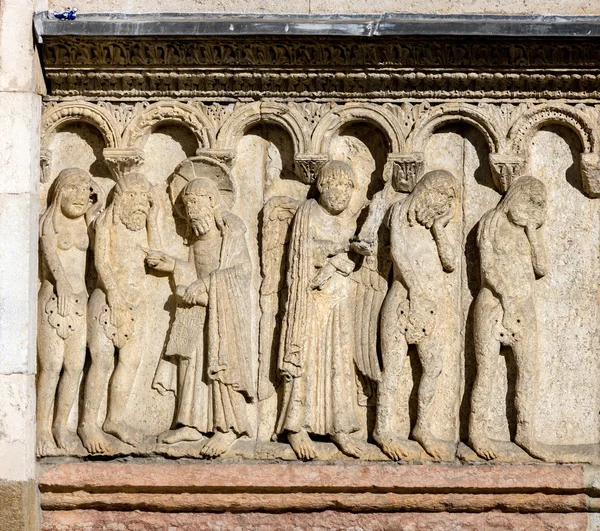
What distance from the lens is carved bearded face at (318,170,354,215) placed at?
767 centimetres

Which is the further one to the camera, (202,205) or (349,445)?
(202,205)

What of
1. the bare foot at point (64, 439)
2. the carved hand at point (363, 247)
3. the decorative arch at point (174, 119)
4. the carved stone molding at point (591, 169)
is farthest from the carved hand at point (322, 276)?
the bare foot at point (64, 439)

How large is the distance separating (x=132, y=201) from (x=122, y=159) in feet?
0.91

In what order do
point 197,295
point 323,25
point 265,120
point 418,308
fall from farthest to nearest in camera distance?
point 265,120, point 197,295, point 418,308, point 323,25

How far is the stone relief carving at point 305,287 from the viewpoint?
7.64m

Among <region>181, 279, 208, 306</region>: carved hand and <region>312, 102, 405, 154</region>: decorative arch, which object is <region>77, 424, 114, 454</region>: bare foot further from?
<region>312, 102, 405, 154</region>: decorative arch

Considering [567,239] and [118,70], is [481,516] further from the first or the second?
[118,70]

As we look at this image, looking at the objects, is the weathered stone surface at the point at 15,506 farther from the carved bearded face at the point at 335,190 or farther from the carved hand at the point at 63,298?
the carved bearded face at the point at 335,190

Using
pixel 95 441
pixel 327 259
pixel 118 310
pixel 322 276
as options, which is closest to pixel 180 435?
pixel 95 441

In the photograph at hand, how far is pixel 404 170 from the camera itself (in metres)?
7.70

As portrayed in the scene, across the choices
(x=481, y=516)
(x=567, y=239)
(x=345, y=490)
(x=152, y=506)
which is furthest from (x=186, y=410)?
(x=567, y=239)

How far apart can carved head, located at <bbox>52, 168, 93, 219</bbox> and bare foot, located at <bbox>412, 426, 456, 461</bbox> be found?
2.58 meters

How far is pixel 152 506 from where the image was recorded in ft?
25.3

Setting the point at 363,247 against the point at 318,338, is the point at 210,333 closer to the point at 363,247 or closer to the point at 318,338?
the point at 318,338
